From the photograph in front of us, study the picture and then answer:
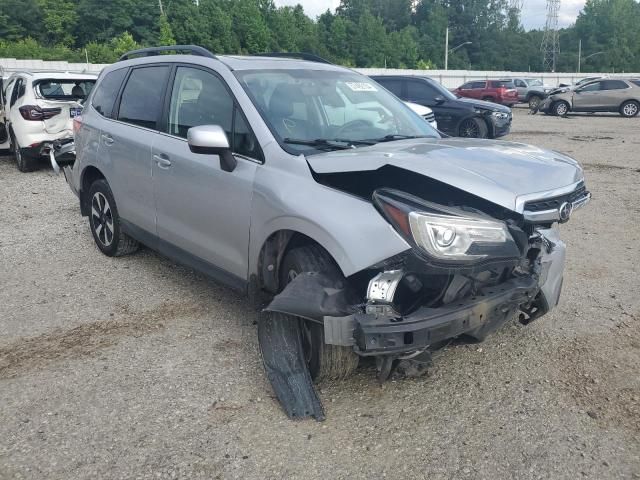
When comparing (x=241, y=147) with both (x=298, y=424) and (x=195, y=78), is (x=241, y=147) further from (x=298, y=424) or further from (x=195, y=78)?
(x=298, y=424)

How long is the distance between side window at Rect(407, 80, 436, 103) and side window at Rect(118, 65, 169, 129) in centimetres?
1000

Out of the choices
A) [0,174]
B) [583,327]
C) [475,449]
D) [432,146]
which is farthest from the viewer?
[0,174]

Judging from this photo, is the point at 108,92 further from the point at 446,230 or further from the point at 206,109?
the point at 446,230

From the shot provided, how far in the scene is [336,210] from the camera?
302 cm

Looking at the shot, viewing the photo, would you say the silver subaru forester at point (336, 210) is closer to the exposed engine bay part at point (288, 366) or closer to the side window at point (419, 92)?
the exposed engine bay part at point (288, 366)

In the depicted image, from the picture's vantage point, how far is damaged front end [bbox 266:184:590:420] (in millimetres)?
2727

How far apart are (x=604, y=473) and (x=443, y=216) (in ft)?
4.45

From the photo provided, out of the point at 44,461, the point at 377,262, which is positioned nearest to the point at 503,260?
the point at 377,262

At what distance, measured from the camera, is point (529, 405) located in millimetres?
3178

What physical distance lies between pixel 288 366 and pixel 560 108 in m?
25.7

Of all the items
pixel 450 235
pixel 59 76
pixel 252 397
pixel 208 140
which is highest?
pixel 59 76

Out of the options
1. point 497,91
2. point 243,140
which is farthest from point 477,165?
point 497,91

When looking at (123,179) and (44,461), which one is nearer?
(44,461)

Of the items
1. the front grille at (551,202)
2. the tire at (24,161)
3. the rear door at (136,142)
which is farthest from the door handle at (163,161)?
the tire at (24,161)
